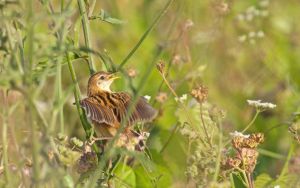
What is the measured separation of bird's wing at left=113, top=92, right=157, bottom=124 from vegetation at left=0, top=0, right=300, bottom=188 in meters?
0.11

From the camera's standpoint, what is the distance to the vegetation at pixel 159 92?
9.55 feet

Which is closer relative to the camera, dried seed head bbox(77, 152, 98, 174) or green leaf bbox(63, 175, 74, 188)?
green leaf bbox(63, 175, 74, 188)

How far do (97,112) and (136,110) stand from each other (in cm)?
15

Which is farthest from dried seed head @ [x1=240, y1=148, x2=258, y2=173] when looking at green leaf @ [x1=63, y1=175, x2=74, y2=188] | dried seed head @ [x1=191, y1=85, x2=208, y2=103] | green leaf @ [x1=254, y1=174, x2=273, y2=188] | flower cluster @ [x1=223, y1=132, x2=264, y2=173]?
green leaf @ [x1=63, y1=175, x2=74, y2=188]

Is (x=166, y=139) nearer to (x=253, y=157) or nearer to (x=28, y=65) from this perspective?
(x=253, y=157)

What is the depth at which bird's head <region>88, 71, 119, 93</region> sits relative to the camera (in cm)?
404

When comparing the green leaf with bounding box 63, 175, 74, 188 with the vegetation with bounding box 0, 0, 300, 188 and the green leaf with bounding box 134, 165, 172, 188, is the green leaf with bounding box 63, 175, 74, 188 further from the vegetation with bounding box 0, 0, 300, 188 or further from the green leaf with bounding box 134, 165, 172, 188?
the green leaf with bounding box 134, 165, 172, 188

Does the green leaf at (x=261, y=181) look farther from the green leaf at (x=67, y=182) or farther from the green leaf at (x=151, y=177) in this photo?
the green leaf at (x=67, y=182)

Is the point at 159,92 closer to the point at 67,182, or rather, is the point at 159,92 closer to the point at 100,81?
the point at 100,81

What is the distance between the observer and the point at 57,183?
2811 millimetres

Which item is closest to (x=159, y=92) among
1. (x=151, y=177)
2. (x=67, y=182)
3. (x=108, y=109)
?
(x=151, y=177)

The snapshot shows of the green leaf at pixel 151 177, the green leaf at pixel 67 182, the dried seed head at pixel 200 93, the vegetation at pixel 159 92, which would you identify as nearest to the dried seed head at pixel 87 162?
the vegetation at pixel 159 92

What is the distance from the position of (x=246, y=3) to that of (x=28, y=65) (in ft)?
19.3

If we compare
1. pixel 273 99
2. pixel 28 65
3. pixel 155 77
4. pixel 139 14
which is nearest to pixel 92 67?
pixel 28 65
